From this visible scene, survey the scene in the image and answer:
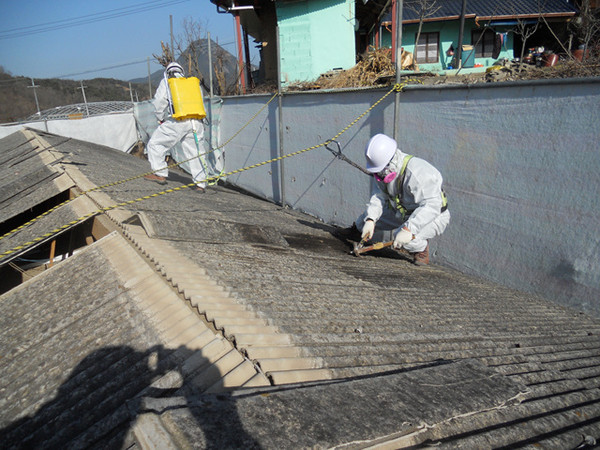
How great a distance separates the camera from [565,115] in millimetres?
4719

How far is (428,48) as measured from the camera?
2062 cm

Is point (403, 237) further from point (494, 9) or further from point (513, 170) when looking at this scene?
point (494, 9)

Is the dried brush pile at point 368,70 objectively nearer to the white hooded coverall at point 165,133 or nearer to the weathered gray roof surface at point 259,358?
the white hooded coverall at point 165,133

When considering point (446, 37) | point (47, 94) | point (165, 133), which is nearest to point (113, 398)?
point (165, 133)

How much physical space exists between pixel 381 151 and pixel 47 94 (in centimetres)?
5429

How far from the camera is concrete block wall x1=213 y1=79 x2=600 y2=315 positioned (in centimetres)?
468

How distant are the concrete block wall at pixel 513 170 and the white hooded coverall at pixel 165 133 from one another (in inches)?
115

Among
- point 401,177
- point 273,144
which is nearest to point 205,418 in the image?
point 401,177

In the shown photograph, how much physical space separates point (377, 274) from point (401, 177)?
1.18 m

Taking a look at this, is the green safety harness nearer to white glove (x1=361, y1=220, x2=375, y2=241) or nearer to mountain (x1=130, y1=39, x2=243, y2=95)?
white glove (x1=361, y1=220, x2=375, y2=241)

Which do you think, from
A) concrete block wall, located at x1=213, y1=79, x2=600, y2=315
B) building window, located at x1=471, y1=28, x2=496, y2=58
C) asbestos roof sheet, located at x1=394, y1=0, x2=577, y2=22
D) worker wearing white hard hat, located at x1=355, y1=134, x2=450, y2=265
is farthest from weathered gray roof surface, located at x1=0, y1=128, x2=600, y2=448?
building window, located at x1=471, y1=28, x2=496, y2=58

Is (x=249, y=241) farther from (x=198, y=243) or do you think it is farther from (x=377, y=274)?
(x=377, y=274)


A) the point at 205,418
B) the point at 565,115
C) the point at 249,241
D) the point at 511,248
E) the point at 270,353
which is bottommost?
the point at 511,248

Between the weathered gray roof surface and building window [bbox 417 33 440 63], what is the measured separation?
64.1 ft
